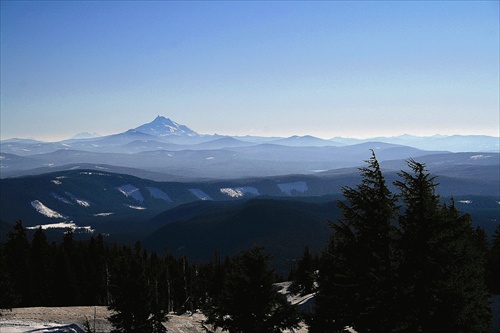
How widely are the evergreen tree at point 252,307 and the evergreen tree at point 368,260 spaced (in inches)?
100

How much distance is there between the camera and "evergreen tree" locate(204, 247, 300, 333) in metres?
18.0

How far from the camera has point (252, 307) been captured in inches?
715

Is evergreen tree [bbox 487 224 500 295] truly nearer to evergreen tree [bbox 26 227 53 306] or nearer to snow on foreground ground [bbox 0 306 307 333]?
snow on foreground ground [bbox 0 306 307 333]

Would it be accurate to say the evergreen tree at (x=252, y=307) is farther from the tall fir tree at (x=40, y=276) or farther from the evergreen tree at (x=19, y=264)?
the tall fir tree at (x=40, y=276)

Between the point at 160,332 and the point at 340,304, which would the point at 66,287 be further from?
the point at 340,304

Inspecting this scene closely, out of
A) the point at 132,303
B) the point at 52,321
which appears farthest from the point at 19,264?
the point at 132,303

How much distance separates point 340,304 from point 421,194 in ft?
17.8

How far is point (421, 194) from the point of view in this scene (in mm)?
15883

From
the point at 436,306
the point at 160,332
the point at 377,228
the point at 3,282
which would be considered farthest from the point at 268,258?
the point at 3,282

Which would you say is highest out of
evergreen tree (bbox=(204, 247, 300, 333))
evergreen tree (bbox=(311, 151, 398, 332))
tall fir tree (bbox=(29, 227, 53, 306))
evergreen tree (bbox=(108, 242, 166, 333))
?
evergreen tree (bbox=(311, 151, 398, 332))

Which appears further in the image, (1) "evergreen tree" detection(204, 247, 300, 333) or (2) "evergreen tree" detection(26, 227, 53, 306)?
(2) "evergreen tree" detection(26, 227, 53, 306)

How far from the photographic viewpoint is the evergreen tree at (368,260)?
49.6 ft

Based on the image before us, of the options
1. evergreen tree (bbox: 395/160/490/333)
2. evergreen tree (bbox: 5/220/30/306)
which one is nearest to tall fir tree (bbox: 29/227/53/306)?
evergreen tree (bbox: 5/220/30/306)

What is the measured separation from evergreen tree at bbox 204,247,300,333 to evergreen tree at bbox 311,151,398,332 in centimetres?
255
